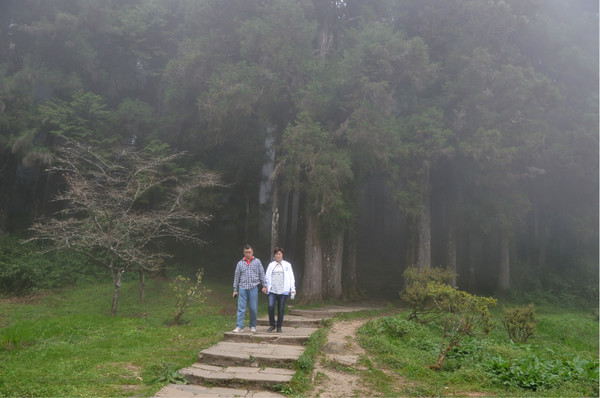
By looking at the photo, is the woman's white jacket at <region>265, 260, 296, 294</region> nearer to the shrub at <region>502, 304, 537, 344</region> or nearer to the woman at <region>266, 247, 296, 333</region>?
the woman at <region>266, 247, 296, 333</region>

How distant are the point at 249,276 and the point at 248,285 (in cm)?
16

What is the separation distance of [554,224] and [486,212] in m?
7.80

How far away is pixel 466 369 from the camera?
600 centimetres

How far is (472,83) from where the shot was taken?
1519 centimetres

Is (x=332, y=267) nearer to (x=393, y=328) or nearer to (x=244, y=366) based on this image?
(x=393, y=328)

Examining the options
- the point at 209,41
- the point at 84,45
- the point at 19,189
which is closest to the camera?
the point at 209,41

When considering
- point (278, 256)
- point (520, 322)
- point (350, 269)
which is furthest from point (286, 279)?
point (350, 269)

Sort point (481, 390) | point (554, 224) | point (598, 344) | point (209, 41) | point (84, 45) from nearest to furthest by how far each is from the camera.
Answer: point (481, 390) < point (598, 344) < point (209, 41) < point (84, 45) < point (554, 224)

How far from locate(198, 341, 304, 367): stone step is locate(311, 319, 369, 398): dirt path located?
0.44m

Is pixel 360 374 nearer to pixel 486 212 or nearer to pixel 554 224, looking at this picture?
pixel 486 212

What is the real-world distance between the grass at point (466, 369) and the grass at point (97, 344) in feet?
9.35

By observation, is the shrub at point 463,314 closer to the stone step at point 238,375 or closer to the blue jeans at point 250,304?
the stone step at point 238,375

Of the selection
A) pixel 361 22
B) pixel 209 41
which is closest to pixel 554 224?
pixel 361 22

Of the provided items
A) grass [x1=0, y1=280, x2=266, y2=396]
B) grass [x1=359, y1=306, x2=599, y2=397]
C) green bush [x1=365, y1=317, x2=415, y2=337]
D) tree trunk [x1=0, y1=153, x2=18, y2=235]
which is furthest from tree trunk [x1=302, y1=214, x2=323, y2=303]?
tree trunk [x1=0, y1=153, x2=18, y2=235]
